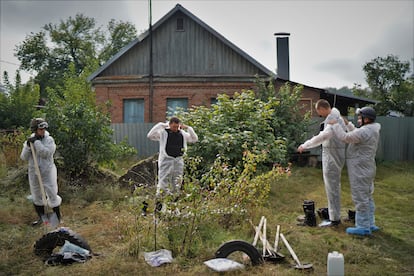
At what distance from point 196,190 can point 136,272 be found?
1.11m

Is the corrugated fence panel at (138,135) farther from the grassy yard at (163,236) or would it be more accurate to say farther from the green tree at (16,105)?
the grassy yard at (163,236)

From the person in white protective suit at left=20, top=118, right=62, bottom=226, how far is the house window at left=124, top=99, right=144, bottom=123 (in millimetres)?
10383

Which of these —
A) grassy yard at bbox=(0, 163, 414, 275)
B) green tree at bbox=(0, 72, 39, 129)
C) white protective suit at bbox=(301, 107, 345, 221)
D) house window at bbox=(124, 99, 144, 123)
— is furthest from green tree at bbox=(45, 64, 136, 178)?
green tree at bbox=(0, 72, 39, 129)

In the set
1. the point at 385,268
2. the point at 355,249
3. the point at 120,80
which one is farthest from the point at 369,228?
the point at 120,80

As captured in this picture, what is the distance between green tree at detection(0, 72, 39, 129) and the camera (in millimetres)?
19219

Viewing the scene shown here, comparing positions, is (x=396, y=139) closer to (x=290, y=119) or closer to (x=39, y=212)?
(x=290, y=119)

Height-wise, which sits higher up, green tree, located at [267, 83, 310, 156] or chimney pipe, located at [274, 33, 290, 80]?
chimney pipe, located at [274, 33, 290, 80]

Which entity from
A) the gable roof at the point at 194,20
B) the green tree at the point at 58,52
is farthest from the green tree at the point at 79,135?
the green tree at the point at 58,52

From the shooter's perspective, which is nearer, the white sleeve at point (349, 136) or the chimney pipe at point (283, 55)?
the white sleeve at point (349, 136)

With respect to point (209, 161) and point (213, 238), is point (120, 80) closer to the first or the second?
point (209, 161)

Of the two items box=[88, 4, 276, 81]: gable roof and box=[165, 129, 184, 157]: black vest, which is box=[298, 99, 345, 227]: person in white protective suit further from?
box=[88, 4, 276, 81]: gable roof

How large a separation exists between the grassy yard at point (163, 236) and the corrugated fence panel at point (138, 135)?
260 inches

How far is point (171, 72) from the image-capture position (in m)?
16.7

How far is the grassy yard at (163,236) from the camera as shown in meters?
4.50
